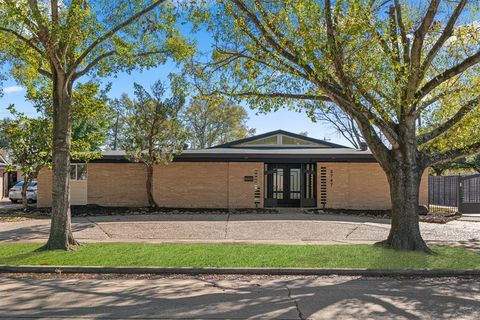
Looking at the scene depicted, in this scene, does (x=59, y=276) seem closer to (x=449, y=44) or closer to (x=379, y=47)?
(x=379, y=47)

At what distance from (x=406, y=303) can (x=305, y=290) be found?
1636mm

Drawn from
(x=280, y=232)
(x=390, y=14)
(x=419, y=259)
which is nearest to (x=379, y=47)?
(x=390, y=14)

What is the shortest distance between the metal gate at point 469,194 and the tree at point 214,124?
30581mm

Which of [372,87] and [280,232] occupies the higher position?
[372,87]

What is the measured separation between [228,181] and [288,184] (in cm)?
302

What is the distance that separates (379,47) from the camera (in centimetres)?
1166

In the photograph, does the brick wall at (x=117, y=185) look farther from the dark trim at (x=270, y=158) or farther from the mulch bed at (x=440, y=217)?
the mulch bed at (x=440, y=217)

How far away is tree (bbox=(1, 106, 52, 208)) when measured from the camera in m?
19.6

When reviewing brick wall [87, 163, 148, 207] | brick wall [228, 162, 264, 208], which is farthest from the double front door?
brick wall [87, 163, 148, 207]

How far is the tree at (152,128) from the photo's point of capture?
20.2 meters

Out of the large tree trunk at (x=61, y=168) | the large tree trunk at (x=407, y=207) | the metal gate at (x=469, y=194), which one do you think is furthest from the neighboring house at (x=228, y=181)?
the large tree trunk at (x=61, y=168)

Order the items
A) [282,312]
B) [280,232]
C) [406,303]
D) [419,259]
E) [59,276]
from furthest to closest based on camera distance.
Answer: [280,232], [419,259], [59,276], [406,303], [282,312]

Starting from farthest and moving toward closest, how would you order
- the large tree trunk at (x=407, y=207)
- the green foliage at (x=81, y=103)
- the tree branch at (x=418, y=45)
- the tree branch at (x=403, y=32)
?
1. the green foliage at (x=81, y=103)
2. the tree branch at (x=403, y=32)
3. the large tree trunk at (x=407, y=207)
4. the tree branch at (x=418, y=45)

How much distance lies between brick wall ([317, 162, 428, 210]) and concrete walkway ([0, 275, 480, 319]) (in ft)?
42.0
